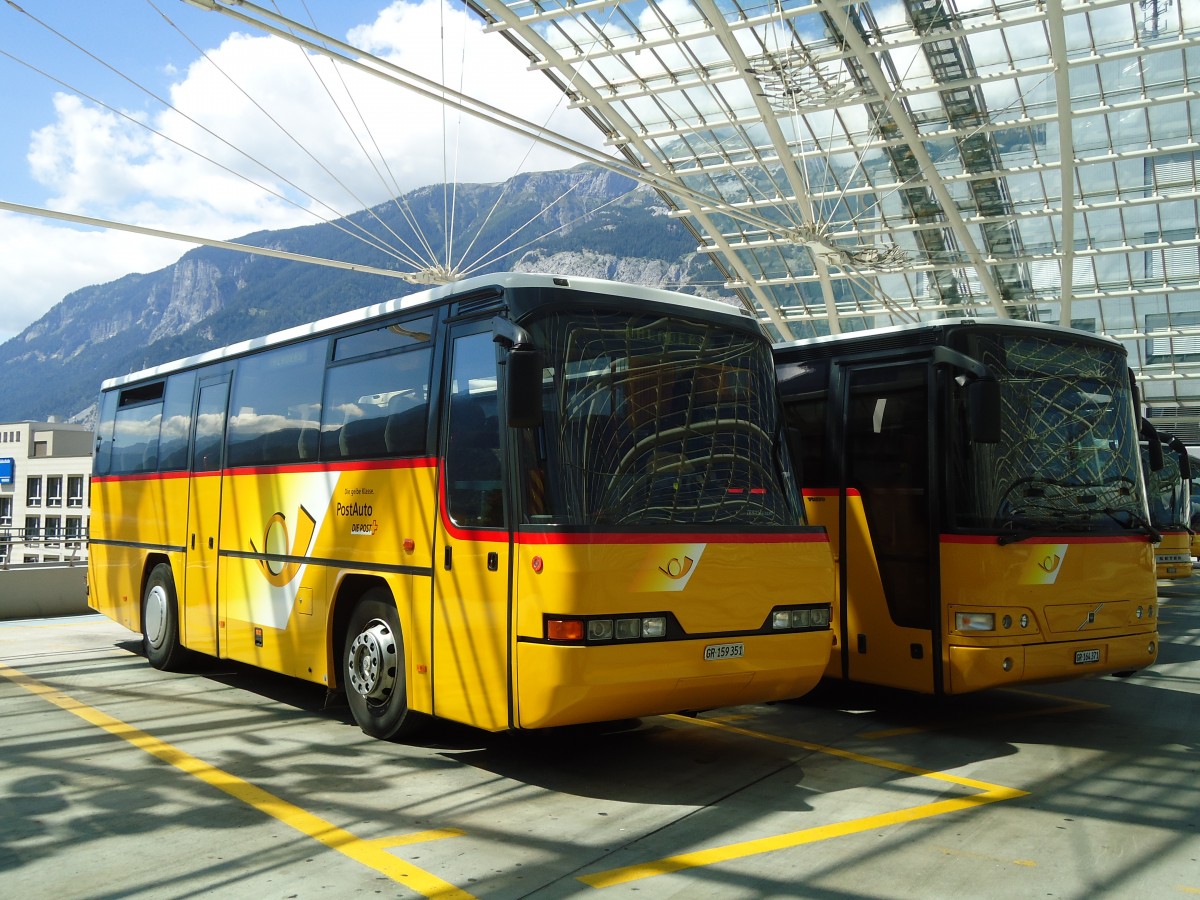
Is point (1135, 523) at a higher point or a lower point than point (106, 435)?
lower

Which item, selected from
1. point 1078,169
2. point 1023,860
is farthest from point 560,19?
point 1023,860

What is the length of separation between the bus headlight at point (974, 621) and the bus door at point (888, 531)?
0.22m

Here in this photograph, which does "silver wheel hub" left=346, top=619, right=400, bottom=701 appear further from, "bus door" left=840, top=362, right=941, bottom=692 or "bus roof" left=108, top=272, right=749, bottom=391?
"bus door" left=840, top=362, right=941, bottom=692

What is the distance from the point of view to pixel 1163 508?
77.7 feet

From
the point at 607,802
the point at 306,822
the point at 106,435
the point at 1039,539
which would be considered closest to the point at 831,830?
the point at 607,802

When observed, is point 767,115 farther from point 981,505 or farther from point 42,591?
point 981,505

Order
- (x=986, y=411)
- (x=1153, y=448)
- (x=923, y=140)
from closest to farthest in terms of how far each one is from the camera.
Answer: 1. (x=986, y=411)
2. (x=1153, y=448)
3. (x=923, y=140)

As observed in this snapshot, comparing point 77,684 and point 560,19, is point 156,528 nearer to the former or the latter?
point 77,684

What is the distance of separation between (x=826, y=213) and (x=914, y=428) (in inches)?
1107

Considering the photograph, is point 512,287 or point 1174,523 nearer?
point 512,287

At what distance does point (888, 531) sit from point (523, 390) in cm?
398

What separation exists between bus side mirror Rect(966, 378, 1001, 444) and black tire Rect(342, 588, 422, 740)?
4291 mm

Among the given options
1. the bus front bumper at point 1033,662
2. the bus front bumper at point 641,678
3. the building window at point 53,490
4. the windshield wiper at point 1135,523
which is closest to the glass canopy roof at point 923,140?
the windshield wiper at point 1135,523

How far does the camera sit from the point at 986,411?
8078mm
